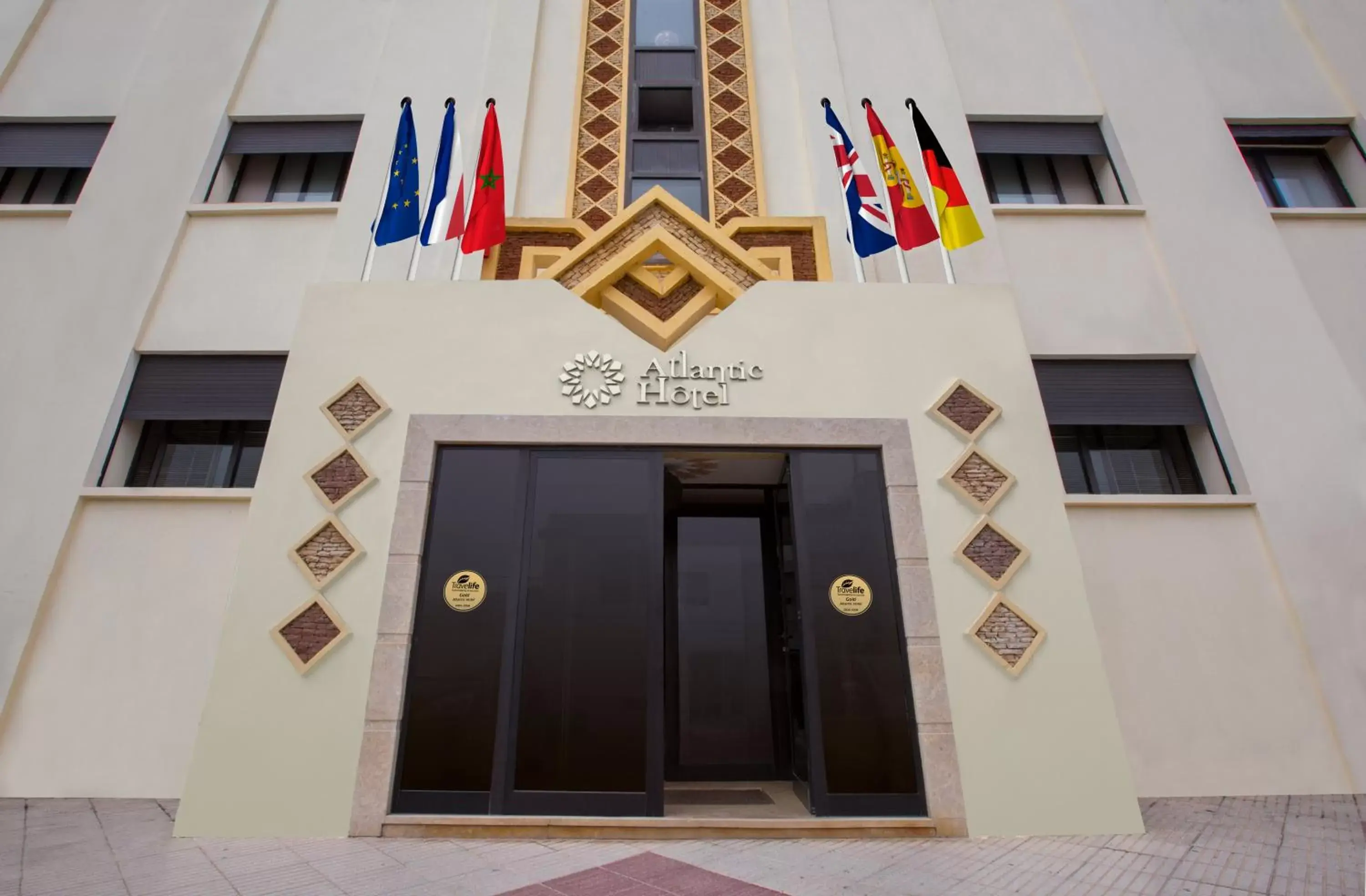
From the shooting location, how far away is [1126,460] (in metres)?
8.68

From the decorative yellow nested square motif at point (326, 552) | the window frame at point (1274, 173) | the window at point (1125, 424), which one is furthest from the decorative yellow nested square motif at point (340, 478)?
the window frame at point (1274, 173)

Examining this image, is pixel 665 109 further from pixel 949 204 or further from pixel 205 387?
pixel 205 387

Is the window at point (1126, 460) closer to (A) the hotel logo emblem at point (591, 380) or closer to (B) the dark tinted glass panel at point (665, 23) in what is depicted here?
(A) the hotel logo emblem at point (591, 380)

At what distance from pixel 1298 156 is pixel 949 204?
26.1ft

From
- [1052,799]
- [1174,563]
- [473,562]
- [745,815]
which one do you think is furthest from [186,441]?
[1174,563]

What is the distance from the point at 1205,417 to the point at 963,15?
8507mm

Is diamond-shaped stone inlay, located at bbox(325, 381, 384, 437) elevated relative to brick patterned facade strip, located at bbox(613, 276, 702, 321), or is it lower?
lower

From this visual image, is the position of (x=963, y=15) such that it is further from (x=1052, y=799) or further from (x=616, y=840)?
(x=616, y=840)

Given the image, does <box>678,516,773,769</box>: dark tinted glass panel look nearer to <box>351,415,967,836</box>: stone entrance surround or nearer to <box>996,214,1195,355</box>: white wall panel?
<box>351,415,967,836</box>: stone entrance surround

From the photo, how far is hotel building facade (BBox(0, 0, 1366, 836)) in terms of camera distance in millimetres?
5652

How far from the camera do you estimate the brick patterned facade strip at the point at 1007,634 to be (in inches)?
228

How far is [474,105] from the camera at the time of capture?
10.5 meters

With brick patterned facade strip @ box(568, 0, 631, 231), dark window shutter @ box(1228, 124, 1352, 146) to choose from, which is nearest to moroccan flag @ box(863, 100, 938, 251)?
brick patterned facade strip @ box(568, 0, 631, 231)

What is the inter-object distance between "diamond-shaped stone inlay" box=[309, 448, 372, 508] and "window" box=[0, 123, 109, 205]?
8.57 metres
